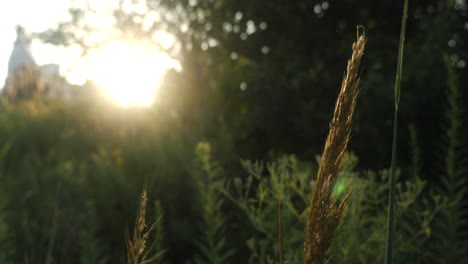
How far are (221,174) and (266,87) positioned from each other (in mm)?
1226

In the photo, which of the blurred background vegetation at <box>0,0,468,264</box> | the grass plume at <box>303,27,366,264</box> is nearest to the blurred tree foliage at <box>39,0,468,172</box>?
the blurred background vegetation at <box>0,0,468,264</box>

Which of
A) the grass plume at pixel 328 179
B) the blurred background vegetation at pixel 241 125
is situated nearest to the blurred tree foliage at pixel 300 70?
the blurred background vegetation at pixel 241 125

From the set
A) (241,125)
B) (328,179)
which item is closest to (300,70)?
(241,125)

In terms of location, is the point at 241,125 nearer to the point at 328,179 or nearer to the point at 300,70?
the point at 300,70

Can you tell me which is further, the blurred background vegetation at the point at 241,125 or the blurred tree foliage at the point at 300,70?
the blurred tree foliage at the point at 300,70

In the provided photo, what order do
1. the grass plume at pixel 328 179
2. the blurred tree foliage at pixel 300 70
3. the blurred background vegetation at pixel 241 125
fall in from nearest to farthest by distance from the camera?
the grass plume at pixel 328 179
the blurred background vegetation at pixel 241 125
the blurred tree foliage at pixel 300 70

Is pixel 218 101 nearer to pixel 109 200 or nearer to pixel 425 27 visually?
pixel 109 200

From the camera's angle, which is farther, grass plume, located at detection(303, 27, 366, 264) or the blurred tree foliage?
the blurred tree foliage

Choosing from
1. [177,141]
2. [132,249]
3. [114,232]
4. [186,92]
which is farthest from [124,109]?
[132,249]

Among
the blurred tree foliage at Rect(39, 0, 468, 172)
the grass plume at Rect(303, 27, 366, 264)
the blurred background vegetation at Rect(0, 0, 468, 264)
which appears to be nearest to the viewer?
the grass plume at Rect(303, 27, 366, 264)

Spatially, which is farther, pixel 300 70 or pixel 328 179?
pixel 300 70

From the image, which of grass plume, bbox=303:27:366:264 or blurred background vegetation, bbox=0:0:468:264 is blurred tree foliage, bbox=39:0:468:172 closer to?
blurred background vegetation, bbox=0:0:468:264

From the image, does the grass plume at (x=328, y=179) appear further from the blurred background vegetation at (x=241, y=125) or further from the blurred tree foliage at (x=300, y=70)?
the blurred tree foliage at (x=300, y=70)

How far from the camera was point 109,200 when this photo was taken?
3924mm
